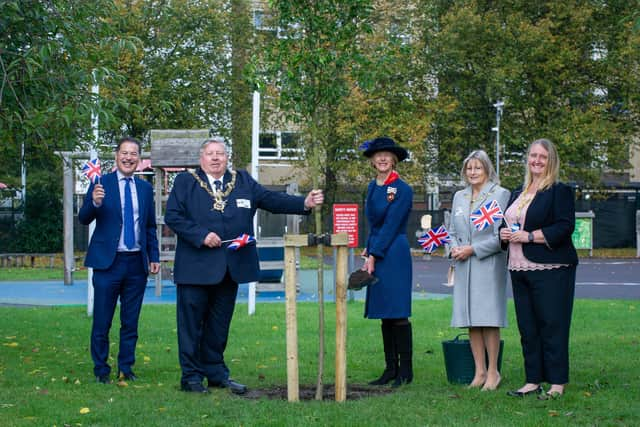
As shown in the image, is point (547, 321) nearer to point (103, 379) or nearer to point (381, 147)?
point (381, 147)

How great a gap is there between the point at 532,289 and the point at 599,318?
7.13 metres

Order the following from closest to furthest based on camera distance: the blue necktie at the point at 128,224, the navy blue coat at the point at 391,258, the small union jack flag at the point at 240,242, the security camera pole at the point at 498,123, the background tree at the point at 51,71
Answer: the small union jack flag at the point at 240,242 → the navy blue coat at the point at 391,258 → the blue necktie at the point at 128,224 → the background tree at the point at 51,71 → the security camera pole at the point at 498,123

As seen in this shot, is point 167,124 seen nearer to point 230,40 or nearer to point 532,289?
point 230,40

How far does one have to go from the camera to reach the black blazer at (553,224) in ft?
26.8

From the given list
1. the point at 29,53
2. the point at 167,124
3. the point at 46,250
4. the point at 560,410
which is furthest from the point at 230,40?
the point at 560,410

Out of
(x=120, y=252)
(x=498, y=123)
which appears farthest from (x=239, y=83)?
(x=120, y=252)

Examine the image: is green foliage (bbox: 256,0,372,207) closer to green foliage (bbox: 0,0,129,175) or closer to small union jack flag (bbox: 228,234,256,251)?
small union jack flag (bbox: 228,234,256,251)

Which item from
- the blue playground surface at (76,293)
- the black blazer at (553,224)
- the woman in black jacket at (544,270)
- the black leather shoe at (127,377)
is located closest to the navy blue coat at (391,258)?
the woman in black jacket at (544,270)

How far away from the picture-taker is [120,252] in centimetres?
916

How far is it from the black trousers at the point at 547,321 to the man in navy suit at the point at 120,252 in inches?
133

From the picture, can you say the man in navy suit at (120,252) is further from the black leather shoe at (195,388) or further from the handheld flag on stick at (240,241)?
the handheld flag on stick at (240,241)

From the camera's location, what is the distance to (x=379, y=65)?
27.9 ft

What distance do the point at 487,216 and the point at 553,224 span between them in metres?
0.56

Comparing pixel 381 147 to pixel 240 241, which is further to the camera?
pixel 381 147
